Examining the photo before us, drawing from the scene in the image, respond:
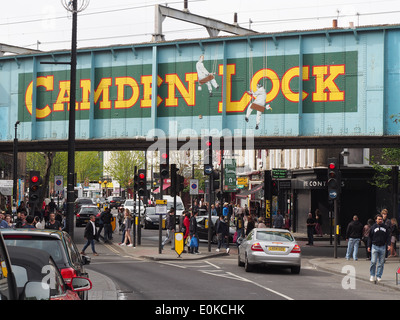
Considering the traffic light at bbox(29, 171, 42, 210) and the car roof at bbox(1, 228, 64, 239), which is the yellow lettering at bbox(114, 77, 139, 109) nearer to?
the traffic light at bbox(29, 171, 42, 210)

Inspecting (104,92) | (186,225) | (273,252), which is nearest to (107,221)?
(186,225)

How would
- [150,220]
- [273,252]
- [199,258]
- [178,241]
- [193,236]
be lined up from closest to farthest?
[273,252]
[178,241]
[199,258]
[193,236]
[150,220]

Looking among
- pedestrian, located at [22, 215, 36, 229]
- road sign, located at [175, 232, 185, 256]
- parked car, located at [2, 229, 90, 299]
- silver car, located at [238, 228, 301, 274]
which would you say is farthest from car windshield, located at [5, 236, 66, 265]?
road sign, located at [175, 232, 185, 256]

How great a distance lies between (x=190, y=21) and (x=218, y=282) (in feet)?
51.2

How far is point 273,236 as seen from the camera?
861 inches

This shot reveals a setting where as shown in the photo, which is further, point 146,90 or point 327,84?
point 146,90

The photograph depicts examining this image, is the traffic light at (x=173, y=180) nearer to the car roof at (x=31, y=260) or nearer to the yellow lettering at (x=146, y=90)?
the yellow lettering at (x=146, y=90)

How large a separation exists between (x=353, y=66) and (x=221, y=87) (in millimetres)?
5316

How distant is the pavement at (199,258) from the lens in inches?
653

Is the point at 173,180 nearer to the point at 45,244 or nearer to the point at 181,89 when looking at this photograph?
the point at 181,89

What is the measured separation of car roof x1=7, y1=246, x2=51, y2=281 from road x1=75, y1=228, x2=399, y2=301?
24.4 ft
